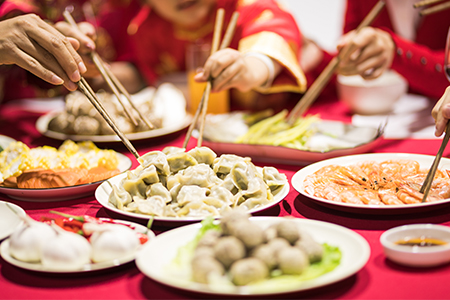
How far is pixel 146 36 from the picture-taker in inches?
145

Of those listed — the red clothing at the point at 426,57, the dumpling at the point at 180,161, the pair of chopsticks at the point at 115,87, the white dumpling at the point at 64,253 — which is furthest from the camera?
the red clothing at the point at 426,57

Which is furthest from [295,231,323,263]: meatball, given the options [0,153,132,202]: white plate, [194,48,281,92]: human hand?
[194,48,281,92]: human hand

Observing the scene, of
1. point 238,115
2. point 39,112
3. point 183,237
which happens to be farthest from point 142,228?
point 39,112

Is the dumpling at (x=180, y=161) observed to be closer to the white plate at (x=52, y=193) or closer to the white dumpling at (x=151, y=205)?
the white dumpling at (x=151, y=205)

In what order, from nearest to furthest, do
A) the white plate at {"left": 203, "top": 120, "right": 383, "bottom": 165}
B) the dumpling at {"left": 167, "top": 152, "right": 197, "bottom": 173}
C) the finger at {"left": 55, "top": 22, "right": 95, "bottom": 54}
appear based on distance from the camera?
the dumpling at {"left": 167, "top": 152, "right": 197, "bottom": 173} < the white plate at {"left": 203, "top": 120, "right": 383, "bottom": 165} < the finger at {"left": 55, "top": 22, "right": 95, "bottom": 54}

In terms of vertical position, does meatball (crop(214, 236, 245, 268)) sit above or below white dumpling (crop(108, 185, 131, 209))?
above

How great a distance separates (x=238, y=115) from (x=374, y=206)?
1343 mm

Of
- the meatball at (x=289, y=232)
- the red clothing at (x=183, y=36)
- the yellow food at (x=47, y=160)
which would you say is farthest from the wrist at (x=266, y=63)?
the meatball at (x=289, y=232)

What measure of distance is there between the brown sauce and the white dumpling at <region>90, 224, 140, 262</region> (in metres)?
0.62

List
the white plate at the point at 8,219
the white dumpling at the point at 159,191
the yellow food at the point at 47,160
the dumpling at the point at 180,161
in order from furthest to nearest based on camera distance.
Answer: the yellow food at the point at 47,160 < the dumpling at the point at 180,161 < the white dumpling at the point at 159,191 < the white plate at the point at 8,219

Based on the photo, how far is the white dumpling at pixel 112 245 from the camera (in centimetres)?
95

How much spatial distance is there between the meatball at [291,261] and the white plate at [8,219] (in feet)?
2.27

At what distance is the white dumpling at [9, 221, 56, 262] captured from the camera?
95 centimetres

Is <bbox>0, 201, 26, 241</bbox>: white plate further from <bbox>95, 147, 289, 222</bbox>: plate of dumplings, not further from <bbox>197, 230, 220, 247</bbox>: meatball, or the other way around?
<bbox>197, 230, 220, 247</bbox>: meatball
